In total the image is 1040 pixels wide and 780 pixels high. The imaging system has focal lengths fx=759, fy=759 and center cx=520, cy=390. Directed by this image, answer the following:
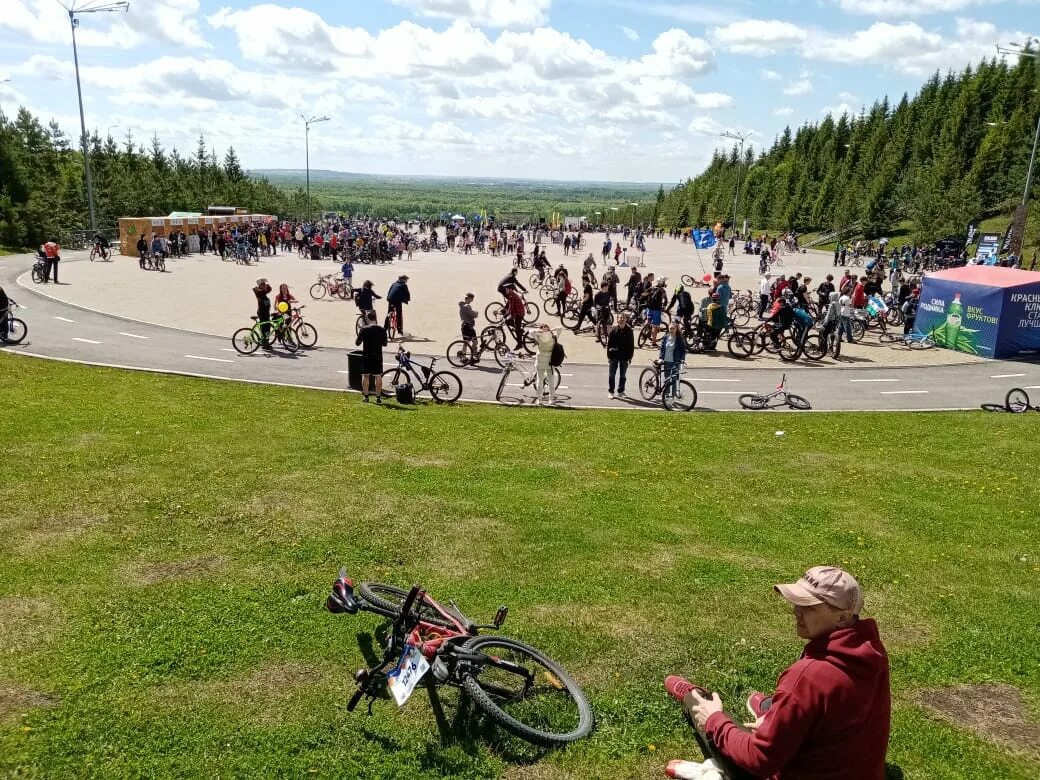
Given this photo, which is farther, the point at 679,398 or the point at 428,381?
the point at 679,398

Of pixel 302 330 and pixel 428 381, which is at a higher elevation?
pixel 302 330

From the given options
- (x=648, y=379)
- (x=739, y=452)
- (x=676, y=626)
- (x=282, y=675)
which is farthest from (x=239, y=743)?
(x=648, y=379)

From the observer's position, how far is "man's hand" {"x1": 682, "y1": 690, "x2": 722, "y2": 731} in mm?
4329

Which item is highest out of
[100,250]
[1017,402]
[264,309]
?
[100,250]

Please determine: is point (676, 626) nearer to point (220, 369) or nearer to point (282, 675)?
point (282, 675)

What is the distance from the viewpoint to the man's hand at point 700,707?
14.2ft

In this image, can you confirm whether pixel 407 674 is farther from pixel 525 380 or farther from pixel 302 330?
pixel 302 330

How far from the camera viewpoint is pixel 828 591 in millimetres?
3600

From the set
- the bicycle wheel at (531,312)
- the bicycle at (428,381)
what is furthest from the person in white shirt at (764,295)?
the bicycle at (428,381)

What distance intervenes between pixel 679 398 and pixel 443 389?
5495 millimetres

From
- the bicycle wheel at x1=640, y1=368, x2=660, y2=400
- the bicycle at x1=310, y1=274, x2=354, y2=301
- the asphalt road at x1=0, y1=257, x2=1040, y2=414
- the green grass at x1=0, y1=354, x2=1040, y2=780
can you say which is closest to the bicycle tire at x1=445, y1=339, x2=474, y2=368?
the asphalt road at x1=0, y1=257, x2=1040, y2=414

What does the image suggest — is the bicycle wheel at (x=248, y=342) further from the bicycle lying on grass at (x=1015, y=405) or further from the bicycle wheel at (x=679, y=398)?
the bicycle lying on grass at (x=1015, y=405)

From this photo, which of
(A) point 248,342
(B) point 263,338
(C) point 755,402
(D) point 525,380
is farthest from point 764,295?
(A) point 248,342

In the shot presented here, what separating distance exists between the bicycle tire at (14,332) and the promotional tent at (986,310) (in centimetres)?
2852
